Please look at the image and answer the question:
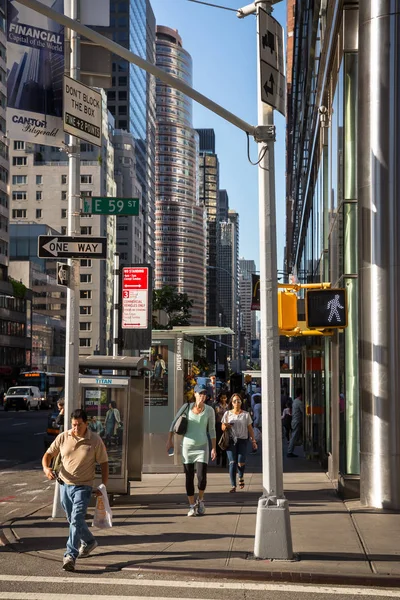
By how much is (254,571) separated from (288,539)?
777 mm

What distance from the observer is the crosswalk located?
8242 mm

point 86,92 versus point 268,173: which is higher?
point 86,92

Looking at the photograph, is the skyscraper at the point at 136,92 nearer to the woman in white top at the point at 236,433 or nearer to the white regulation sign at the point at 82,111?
the woman in white top at the point at 236,433

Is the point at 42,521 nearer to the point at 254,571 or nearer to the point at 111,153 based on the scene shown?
the point at 254,571

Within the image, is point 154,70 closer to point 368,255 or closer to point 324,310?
point 324,310

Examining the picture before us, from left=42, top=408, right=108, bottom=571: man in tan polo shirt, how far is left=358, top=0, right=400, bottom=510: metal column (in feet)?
17.9

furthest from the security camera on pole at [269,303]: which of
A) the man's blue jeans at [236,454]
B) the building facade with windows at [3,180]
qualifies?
the building facade with windows at [3,180]

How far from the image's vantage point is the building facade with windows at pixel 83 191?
142m

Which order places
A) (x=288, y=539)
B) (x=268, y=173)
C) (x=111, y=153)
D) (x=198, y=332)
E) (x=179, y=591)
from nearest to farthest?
(x=179, y=591), (x=288, y=539), (x=268, y=173), (x=198, y=332), (x=111, y=153)

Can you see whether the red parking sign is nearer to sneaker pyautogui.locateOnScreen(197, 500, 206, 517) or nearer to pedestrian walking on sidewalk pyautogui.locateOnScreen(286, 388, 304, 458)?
pedestrian walking on sidewalk pyautogui.locateOnScreen(286, 388, 304, 458)

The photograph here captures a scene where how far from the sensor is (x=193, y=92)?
33.6 ft

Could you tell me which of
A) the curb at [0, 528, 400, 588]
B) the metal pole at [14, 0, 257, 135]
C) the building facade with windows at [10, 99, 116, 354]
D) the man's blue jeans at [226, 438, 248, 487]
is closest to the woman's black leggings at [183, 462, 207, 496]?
the man's blue jeans at [226, 438, 248, 487]

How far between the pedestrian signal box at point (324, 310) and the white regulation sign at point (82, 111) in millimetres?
4140

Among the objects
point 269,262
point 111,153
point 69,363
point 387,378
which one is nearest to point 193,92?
point 269,262
